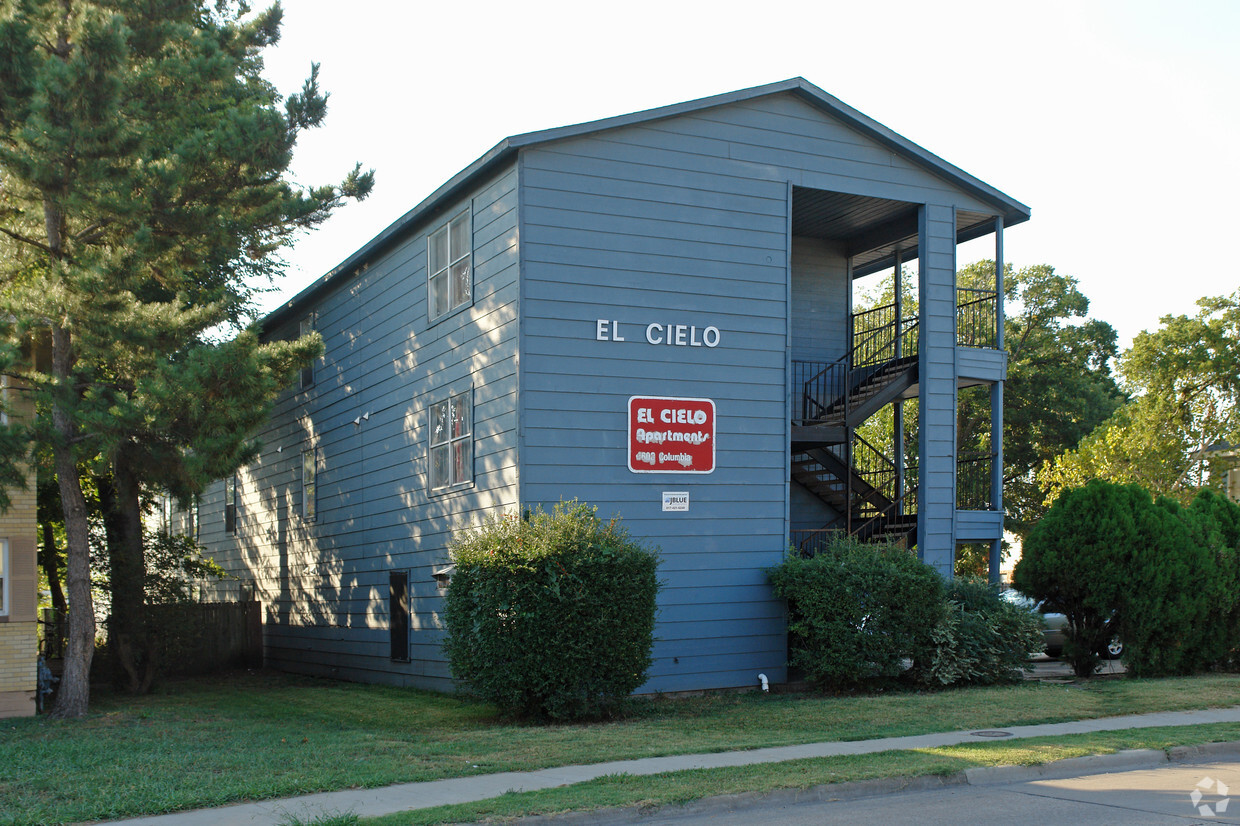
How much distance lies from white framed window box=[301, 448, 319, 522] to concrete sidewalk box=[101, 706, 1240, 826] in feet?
46.4

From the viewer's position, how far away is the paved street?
7602mm

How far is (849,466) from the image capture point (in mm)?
18281

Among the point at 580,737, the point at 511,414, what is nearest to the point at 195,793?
the point at 580,737

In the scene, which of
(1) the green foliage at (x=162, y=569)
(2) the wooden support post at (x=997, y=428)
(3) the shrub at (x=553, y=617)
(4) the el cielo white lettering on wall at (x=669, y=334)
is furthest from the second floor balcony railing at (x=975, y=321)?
(1) the green foliage at (x=162, y=569)

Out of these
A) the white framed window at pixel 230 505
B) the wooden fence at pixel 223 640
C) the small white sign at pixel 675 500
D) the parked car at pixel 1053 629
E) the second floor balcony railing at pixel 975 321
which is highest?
the second floor balcony railing at pixel 975 321

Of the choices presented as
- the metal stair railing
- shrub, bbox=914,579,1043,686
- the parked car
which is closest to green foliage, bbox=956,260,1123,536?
the parked car

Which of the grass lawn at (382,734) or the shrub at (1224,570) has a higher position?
the shrub at (1224,570)

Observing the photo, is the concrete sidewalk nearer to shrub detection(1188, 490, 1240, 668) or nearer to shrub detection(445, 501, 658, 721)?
shrub detection(445, 501, 658, 721)

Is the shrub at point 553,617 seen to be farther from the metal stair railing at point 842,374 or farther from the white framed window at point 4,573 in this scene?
the metal stair railing at point 842,374

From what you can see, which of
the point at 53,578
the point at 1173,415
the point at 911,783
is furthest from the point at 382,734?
the point at 1173,415

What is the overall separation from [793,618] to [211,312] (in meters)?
8.92

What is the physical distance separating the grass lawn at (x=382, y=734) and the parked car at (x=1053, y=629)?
4.14 feet

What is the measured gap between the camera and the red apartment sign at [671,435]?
15023mm

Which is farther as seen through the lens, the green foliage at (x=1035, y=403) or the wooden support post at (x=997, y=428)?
the green foliage at (x=1035, y=403)
